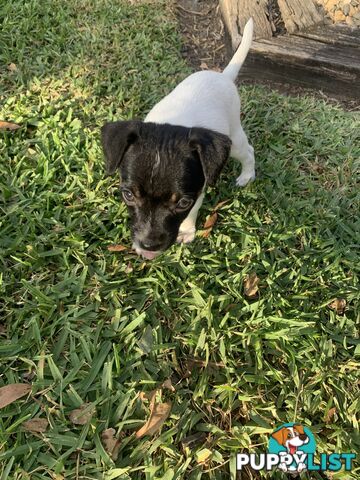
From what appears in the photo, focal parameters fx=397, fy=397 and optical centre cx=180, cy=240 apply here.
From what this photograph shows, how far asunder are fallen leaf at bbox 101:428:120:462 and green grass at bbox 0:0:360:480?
0.14 feet

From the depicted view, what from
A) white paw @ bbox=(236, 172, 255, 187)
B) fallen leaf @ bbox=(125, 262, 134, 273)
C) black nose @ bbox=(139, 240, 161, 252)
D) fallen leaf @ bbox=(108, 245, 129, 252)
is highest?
black nose @ bbox=(139, 240, 161, 252)

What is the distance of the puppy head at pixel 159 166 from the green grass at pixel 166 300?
1.84 ft

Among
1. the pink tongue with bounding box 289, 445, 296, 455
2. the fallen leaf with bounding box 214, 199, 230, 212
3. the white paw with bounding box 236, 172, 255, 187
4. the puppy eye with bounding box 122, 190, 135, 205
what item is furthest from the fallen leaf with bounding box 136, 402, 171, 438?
the white paw with bounding box 236, 172, 255, 187

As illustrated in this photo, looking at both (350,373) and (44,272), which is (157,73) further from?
(350,373)

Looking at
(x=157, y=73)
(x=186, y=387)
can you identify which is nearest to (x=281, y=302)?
(x=186, y=387)

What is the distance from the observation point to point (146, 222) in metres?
3.02

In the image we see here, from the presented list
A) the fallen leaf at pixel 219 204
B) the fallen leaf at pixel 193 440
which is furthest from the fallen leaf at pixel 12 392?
the fallen leaf at pixel 219 204

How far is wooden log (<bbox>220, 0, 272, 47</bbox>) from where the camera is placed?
5.73 m

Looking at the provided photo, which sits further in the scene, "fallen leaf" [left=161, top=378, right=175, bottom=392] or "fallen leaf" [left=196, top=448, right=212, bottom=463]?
"fallen leaf" [left=161, top=378, right=175, bottom=392]

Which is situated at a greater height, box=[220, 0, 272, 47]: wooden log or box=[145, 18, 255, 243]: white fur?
box=[220, 0, 272, 47]: wooden log

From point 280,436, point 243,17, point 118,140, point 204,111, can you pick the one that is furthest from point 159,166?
point 243,17

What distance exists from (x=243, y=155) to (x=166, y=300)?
176cm

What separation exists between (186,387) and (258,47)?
471 centimetres

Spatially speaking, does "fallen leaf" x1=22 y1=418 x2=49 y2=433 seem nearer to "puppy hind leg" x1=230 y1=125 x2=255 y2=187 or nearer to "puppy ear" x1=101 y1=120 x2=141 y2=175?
"puppy ear" x1=101 y1=120 x2=141 y2=175
